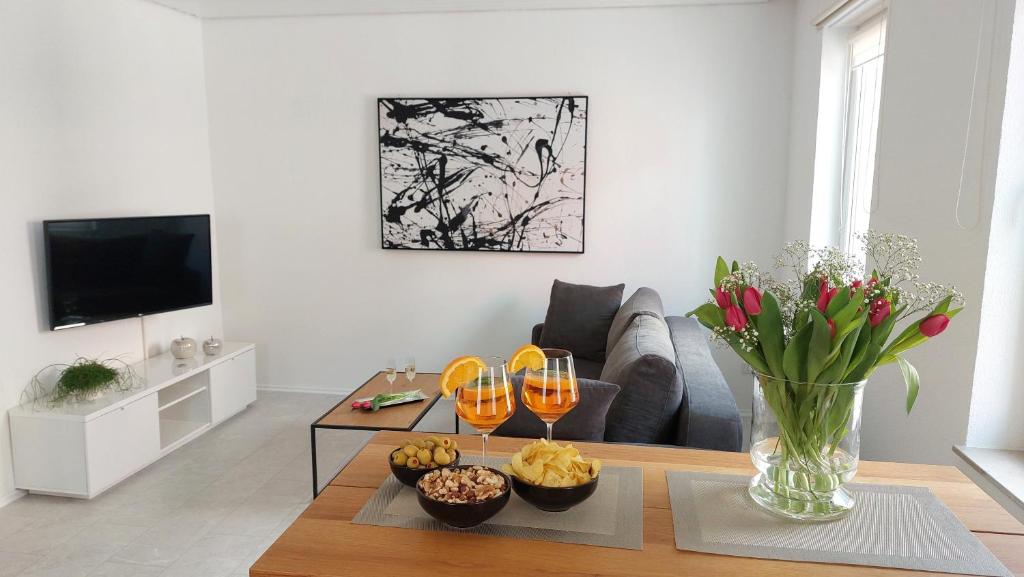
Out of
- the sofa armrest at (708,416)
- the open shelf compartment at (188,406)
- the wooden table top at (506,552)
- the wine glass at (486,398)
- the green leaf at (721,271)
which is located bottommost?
the open shelf compartment at (188,406)

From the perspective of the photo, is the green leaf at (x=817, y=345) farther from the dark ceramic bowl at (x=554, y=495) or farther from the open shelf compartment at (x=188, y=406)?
the open shelf compartment at (x=188, y=406)

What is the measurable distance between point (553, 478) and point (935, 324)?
0.70m

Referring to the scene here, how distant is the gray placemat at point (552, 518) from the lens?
121cm

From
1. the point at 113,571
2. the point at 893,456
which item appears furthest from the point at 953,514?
the point at 113,571

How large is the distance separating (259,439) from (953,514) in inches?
147

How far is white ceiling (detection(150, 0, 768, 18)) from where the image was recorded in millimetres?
4352

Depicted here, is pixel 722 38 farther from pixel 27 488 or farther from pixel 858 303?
pixel 27 488

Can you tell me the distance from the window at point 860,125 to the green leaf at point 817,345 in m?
2.34

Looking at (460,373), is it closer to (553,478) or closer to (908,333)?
(553,478)

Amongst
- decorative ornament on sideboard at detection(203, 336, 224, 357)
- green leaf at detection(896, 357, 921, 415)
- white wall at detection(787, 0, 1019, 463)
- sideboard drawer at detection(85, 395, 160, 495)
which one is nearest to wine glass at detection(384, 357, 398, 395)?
sideboard drawer at detection(85, 395, 160, 495)

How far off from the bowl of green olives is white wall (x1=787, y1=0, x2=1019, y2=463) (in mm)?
1807

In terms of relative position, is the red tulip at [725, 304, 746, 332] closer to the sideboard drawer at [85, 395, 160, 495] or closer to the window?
the window

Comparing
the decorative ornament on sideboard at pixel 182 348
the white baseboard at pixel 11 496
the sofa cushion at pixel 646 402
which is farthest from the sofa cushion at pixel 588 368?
the white baseboard at pixel 11 496

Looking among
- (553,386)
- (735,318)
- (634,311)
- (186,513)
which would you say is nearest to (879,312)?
(735,318)
